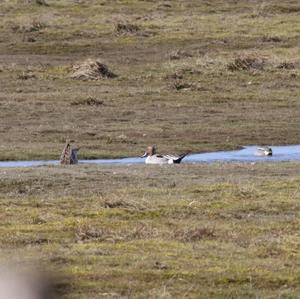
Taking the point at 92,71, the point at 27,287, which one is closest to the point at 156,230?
the point at 27,287

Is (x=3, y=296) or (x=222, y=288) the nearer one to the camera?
(x=3, y=296)

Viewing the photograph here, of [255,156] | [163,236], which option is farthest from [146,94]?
[163,236]

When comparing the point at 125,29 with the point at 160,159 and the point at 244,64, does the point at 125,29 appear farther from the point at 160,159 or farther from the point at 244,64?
the point at 160,159

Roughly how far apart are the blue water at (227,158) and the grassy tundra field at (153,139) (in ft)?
1.18

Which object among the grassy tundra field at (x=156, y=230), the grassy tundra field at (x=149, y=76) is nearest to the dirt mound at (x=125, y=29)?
the grassy tundra field at (x=149, y=76)

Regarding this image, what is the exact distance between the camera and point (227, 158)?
20.6m

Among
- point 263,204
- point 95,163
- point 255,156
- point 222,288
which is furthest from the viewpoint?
point 255,156

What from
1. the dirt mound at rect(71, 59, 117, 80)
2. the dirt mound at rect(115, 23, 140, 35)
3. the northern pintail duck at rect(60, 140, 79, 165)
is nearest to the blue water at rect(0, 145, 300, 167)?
the northern pintail duck at rect(60, 140, 79, 165)

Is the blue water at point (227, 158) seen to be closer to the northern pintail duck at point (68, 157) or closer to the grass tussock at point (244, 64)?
the northern pintail duck at point (68, 157)

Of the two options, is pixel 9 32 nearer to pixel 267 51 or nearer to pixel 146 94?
pixel 267 51

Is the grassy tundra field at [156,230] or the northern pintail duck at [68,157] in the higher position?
the northern pintail duck at [68,157]

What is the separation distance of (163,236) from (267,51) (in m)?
25.3

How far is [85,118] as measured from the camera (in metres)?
25.0

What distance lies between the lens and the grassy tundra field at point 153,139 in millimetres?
10195
